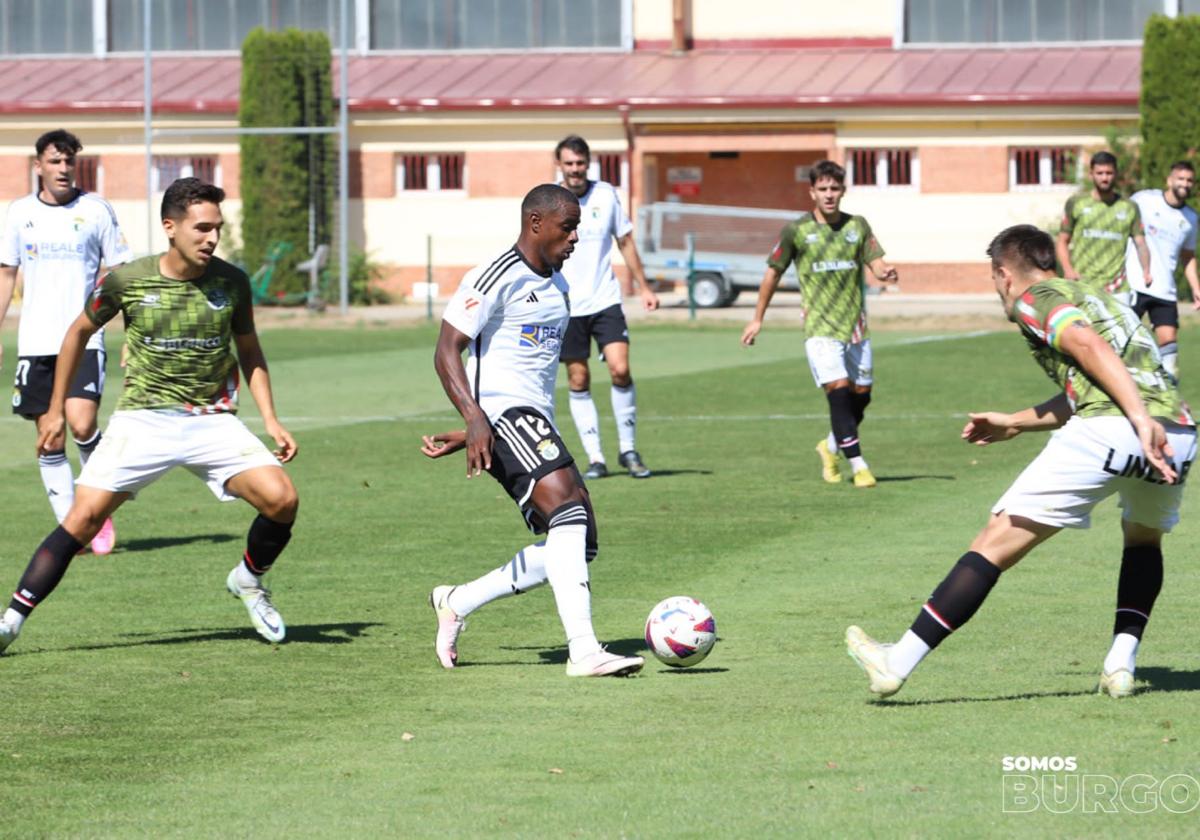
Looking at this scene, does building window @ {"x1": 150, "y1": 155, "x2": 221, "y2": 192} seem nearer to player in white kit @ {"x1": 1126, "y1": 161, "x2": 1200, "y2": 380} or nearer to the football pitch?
player in white kit @ {"x1": 1126, "y1": 161, "x2": 1200, "y2": 380}

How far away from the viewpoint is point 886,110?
147ft

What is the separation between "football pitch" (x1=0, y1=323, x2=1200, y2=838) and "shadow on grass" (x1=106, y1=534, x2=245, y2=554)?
0.04 m

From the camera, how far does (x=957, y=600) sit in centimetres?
723

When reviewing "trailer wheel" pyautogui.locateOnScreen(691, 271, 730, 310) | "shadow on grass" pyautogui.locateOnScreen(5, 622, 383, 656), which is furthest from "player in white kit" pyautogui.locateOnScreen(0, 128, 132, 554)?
"trailer wheel" pyautogui.locateOnScreen(691, 271, 730, 310)

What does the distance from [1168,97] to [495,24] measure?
16.0 meters

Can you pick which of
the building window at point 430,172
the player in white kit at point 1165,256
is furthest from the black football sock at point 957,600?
the building window at point 430,172

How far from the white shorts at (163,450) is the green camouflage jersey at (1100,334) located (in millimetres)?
3292

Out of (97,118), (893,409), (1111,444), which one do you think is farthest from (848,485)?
(97,118)

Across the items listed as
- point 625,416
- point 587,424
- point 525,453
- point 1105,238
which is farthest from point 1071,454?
point 1105,238

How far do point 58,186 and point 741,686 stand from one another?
5.73m

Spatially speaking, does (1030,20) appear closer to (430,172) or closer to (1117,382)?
(430,172)

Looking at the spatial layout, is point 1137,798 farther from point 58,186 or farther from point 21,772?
point 58,186

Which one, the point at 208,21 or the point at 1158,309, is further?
the point at 208,21

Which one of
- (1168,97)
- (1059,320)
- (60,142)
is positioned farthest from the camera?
(1168,97)
